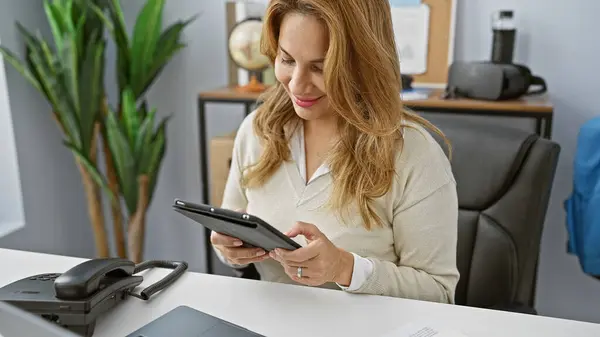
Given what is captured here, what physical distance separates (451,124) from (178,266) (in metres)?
0.72

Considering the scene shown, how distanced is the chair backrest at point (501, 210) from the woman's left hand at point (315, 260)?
0.39m

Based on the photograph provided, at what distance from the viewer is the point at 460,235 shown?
130 centimetres

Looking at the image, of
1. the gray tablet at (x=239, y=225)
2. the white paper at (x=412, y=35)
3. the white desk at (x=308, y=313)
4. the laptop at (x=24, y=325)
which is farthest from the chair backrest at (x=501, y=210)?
the laptop at (x=24, y=325)

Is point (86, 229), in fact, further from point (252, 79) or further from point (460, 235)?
point (460, 235)

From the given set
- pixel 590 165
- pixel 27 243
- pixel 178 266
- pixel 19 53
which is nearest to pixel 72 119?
pixel 19 53

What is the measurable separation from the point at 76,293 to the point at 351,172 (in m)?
0.57

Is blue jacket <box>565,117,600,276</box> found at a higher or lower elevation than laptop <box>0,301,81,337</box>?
lower

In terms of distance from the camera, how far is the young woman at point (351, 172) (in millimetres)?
1033

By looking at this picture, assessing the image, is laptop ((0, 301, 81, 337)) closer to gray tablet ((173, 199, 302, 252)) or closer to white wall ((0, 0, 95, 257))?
gray tablet ((173, 199, 302, 252))

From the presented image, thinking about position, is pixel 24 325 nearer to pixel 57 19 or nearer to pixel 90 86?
pixel 90 86

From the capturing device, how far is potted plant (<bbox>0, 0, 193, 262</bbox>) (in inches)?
80.0

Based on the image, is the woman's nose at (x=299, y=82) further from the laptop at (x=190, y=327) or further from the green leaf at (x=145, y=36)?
the green leaf at (x=145, y=36)

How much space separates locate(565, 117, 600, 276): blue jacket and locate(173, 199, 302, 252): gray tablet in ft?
3.69

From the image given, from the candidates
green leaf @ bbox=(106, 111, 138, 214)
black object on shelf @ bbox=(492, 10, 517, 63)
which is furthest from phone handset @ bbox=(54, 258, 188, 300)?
black object on shelf @ bbox=(492, 10, 517, 63)
